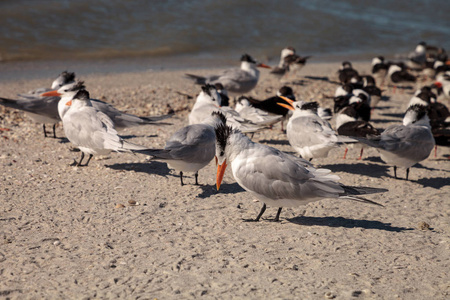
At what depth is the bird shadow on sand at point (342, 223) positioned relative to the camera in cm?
436

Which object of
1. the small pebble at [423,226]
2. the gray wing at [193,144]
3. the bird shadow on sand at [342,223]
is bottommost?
the bird shadow on sand at [342,223]

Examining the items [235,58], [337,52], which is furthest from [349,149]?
[337,52]

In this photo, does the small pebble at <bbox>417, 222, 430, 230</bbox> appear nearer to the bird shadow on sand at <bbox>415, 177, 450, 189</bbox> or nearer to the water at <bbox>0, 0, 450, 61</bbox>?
the bird shadow on sand at <bbox>415, 177, 450, 189</bbox>

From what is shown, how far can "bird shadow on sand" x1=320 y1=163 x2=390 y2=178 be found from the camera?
6312 mm

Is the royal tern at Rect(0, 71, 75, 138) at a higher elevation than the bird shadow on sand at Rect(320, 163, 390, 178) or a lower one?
higher

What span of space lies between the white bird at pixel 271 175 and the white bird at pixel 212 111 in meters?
2.03

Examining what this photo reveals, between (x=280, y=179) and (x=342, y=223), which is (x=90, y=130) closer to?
(x=280, y=179)

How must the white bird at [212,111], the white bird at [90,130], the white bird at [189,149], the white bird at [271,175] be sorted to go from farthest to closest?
the white bird at [212,111]
the white bird at [90,130]
the white bird at [189,149]
the white bird at [271,175]

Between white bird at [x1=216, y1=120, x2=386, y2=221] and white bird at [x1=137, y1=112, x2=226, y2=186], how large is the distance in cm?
77

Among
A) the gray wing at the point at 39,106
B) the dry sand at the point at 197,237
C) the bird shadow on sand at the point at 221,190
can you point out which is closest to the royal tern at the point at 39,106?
the gray wing at the point at 39,106

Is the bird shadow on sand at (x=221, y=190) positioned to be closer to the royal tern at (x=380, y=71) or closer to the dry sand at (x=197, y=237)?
the dry sand at (x=197, y=237)

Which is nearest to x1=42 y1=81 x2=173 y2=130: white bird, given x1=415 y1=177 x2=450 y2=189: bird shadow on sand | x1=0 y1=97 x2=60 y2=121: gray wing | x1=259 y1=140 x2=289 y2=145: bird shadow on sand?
x1=0 y1=97 x2=60 y2=121: gray wing

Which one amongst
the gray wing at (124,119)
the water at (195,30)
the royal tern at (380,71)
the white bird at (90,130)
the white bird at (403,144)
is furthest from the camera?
the water at (195,30)

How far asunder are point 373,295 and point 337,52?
17433 millimetres
